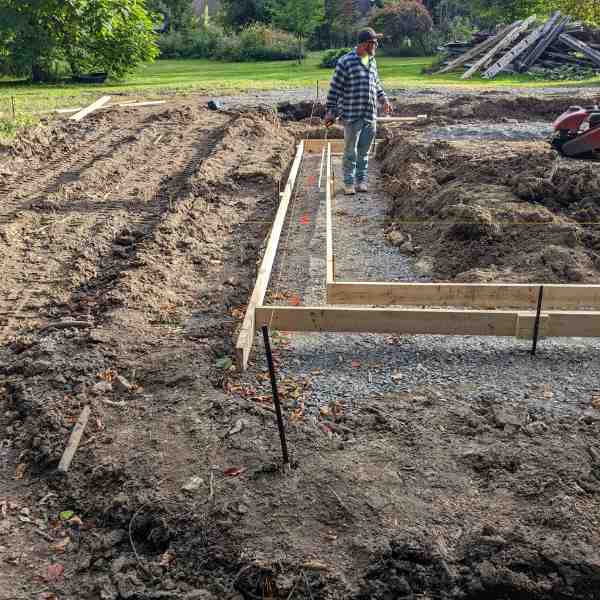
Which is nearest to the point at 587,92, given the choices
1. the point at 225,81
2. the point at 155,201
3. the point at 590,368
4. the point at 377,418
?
the point at 225,81

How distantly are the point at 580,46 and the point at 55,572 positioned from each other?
2480 centimetres

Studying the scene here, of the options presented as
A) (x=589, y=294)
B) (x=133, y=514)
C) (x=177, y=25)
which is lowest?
(x=133, y=514)

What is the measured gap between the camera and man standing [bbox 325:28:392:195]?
26.8 ft

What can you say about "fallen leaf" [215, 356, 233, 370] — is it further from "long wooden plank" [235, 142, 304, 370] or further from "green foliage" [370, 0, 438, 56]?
"green foliage" [370, 0, 438, 56]

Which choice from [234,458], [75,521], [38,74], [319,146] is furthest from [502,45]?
[75,521]

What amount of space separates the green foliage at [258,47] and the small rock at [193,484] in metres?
31.4

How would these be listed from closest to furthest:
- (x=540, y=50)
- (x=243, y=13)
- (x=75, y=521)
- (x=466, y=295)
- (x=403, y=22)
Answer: (x=75, y=521)
(x=466, y=295)
(x=540, y=50)
(x=403, y=22)
(x=243, y=13)

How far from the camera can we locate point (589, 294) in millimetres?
5383

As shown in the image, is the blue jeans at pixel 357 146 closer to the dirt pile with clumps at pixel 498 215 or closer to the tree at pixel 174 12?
the dirt pile with clumps at pixel 498 215

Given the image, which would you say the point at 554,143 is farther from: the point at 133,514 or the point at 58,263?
the point at 133,514

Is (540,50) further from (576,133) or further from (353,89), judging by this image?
(353,89)

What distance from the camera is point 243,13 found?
37.7m

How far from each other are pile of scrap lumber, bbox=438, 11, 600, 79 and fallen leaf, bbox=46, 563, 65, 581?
22983 mm

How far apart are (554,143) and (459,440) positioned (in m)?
7.37
